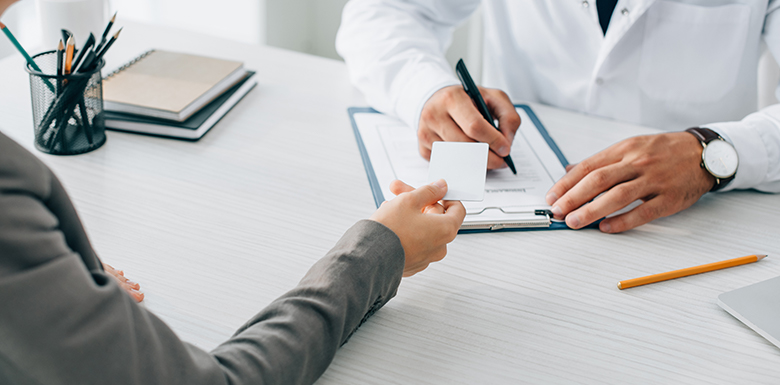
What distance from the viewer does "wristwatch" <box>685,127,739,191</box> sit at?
0.84 meters

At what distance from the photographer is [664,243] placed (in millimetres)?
752

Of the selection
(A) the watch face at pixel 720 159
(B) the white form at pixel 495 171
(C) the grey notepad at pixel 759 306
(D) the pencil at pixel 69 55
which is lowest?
(C) the grey notepad at pixel 759 306

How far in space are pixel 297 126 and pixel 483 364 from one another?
0.60m

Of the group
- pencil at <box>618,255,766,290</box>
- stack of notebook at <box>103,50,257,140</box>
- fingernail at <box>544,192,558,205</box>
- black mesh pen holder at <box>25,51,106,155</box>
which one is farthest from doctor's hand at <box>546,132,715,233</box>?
black mesh pen holder at <box>25,51,106,155</box>

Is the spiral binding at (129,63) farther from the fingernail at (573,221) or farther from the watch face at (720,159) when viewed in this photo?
the watch face at (720,159)

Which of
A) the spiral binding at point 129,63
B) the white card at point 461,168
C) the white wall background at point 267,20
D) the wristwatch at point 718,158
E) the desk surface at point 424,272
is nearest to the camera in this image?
the desk surface at point 424,272

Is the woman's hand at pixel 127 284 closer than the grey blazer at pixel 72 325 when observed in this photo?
No

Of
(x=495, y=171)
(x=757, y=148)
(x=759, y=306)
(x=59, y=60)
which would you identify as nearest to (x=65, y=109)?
(x=59, y=60)

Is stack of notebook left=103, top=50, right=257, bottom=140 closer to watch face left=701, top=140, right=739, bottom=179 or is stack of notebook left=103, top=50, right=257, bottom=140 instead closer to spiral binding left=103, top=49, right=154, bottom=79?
spiral binding left=103, top=49, right=154, bottom=79

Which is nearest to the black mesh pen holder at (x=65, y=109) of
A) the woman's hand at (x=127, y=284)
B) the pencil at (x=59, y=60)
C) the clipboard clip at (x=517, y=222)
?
the pencil at (x=59, y=60)

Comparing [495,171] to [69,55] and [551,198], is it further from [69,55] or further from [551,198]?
[69,55]

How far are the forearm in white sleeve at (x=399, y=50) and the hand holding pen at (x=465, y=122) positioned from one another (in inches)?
1.7

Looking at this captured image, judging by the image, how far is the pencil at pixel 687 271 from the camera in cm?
66

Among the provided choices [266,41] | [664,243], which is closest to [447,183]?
[664,243]
